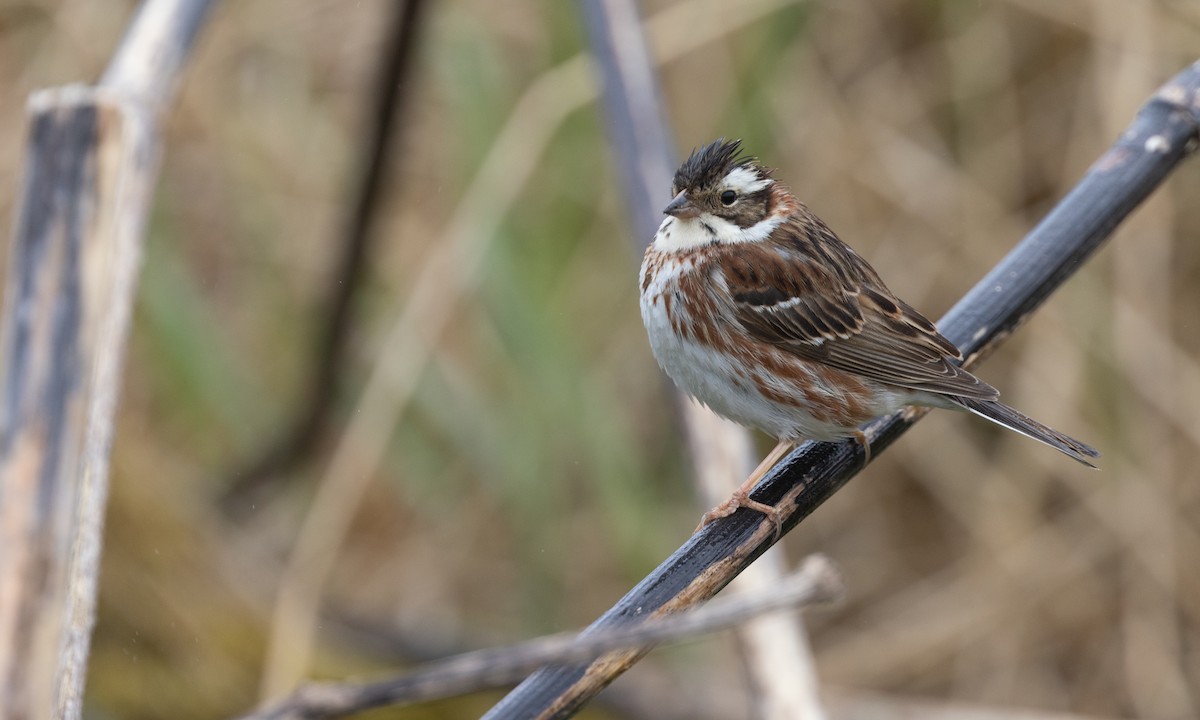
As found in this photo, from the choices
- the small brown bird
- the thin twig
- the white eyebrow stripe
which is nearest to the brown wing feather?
the small brown bird

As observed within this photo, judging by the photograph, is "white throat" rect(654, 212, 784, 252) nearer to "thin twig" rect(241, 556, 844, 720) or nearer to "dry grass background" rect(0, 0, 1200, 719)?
"dry grass background" rect(0, 0, 1200, 719)

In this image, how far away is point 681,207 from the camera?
8.05 feet

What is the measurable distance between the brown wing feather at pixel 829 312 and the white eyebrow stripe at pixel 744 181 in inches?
4.2

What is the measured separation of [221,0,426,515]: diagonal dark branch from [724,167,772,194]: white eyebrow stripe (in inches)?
57.2

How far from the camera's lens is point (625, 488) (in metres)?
3.54

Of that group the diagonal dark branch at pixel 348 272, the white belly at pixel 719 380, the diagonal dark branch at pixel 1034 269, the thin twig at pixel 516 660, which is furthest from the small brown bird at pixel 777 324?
the diagonal dark branch at pixel 348 272

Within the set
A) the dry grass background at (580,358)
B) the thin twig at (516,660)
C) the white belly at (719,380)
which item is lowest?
the thin twig at (516,660)

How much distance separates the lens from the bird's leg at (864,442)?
81.7 inches

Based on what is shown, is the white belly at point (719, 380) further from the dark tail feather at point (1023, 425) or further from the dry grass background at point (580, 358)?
the dry grass background at point (580, 358)

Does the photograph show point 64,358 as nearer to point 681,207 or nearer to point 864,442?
point 681,207

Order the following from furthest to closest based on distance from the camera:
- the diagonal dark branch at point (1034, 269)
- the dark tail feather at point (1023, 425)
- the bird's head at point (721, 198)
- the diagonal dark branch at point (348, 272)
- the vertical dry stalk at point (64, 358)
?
the diagonal dark branch at point (348, 272), the bird's head at point (721, 198), the dark tail feather at point (1023, 425), the diagonal dark branch at point (1034, 269), the vertical dry stalk at point (64, 358)

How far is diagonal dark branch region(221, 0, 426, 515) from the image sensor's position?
3762 mm

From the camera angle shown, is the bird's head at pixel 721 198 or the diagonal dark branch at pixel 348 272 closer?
the bird's head at pixel 721 198

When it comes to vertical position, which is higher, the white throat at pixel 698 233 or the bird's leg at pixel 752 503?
the white throat at pixel 698 233
